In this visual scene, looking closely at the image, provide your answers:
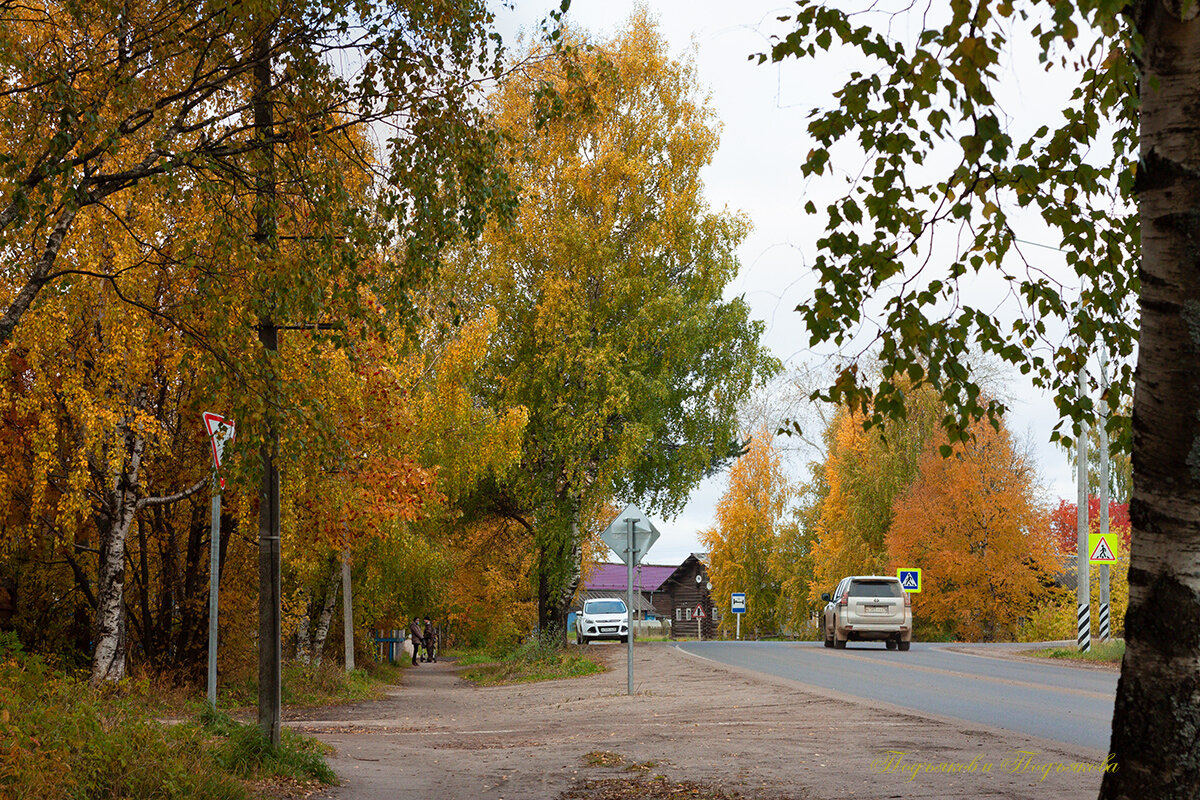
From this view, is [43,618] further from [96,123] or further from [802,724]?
[96,123]

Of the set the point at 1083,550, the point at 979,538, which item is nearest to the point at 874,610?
the point at 1083,550

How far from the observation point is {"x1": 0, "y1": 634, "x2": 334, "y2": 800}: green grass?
20.8 feet

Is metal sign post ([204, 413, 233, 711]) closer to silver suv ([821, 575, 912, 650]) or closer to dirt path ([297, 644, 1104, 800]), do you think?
dirt path ([297, 644, 1104, 800])

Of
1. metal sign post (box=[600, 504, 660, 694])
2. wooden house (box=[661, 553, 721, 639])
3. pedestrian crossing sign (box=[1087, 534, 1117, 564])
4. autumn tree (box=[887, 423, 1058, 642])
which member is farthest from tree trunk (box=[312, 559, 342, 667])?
wooden house (box=[661, 553, 721, 639])

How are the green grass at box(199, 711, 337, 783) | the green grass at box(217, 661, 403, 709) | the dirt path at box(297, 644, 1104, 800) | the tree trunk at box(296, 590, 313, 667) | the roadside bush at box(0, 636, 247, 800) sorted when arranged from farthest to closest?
1. the tree trunk at box(296, 590, 313, 667)
2. the green grass at box(217, 661, 403, 709)
3. the green grass at box(199, 711, 337, 783)
4. the dirt path at box(297, 644, 1104, 800)
5. the roadside bush at box(0, 636, 247, 800)

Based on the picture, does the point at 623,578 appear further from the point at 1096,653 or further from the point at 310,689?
the point at 310,689

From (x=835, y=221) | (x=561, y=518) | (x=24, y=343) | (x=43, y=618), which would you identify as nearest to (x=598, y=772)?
(x=835, y=221)

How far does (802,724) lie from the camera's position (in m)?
12.8

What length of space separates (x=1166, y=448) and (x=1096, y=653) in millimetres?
23775

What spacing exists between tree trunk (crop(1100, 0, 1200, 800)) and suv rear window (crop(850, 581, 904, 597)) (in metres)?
26.4

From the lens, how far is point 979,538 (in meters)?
46.0

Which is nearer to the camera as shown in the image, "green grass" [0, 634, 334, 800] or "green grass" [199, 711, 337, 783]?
"green grass" [0, 634, 334, 800]

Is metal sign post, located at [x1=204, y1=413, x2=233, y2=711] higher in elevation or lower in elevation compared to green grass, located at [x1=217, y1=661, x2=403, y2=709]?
higher

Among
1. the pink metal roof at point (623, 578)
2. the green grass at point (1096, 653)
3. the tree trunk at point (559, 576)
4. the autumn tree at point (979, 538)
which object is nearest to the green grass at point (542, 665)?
the tree trunk at point (559, 576)
